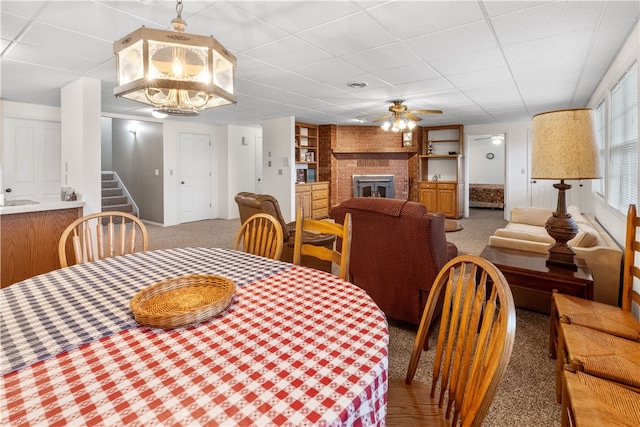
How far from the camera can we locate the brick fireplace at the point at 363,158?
25.9ft

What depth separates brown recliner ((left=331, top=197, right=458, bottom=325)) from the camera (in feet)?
7.09

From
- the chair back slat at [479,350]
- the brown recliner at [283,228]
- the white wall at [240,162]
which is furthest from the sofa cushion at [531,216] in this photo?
the white wall at [240,162]

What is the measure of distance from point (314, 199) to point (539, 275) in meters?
5.74

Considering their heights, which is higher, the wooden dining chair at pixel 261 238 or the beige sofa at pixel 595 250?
the wooden dining chair at pixel 261 238

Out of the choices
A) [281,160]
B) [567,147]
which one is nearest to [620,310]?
[567,147]

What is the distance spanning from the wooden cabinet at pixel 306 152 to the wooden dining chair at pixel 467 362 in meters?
6.39

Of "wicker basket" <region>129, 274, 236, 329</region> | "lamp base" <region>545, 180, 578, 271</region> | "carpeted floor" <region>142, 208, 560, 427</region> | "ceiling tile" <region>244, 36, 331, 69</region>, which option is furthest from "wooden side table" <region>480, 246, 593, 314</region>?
"ceiling tile" <region>244, 36, 331, 69</region>

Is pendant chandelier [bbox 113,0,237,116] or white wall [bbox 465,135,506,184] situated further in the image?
white wall [bbox 465,135,506,184]

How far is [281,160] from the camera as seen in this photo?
22.6ft

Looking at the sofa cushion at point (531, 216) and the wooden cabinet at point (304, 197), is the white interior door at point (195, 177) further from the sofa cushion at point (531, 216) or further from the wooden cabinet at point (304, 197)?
the sofa cushion at point (531, 216)

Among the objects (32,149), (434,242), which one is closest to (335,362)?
(434,242)

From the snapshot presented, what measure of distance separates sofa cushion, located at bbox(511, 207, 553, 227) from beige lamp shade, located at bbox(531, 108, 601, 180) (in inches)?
111

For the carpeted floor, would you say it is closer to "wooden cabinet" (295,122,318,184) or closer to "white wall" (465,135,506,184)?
"wooden cabinet" (295,122,318,184)

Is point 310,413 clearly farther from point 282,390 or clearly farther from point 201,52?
point 201,52
